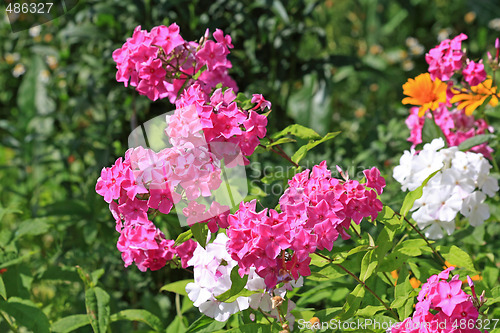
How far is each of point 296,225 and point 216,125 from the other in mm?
249

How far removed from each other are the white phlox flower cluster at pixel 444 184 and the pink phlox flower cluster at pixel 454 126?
0.55 feet

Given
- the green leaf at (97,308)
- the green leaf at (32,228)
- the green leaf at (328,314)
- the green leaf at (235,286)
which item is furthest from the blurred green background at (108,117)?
the green leaf at (235,286)

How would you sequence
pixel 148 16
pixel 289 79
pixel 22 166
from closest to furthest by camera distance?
pixel 148 16 → pixel 289 79 → pixel 22 166

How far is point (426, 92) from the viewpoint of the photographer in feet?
4.84

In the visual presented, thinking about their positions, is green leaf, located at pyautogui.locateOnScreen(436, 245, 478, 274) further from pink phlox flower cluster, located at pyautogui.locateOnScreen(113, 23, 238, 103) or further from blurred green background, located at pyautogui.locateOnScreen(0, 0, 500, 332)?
pink phlox flower cluster, located at pyautogui.locateOnScreen(113, 23, 238, 103)

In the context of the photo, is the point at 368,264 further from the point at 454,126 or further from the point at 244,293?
the point at 454,126

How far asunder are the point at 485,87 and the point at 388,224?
0.57m

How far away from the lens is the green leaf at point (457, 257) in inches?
47.4

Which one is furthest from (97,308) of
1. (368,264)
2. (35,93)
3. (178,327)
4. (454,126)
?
(35,93)

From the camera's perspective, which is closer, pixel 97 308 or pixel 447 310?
pixel 447 310

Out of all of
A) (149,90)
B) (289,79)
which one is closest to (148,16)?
(289,79)

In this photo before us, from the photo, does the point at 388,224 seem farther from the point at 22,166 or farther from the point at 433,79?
the point at 22,166

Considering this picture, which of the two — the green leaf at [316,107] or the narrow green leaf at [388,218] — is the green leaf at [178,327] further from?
the green leaf at [316,107]

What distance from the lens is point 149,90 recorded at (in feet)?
4.09
